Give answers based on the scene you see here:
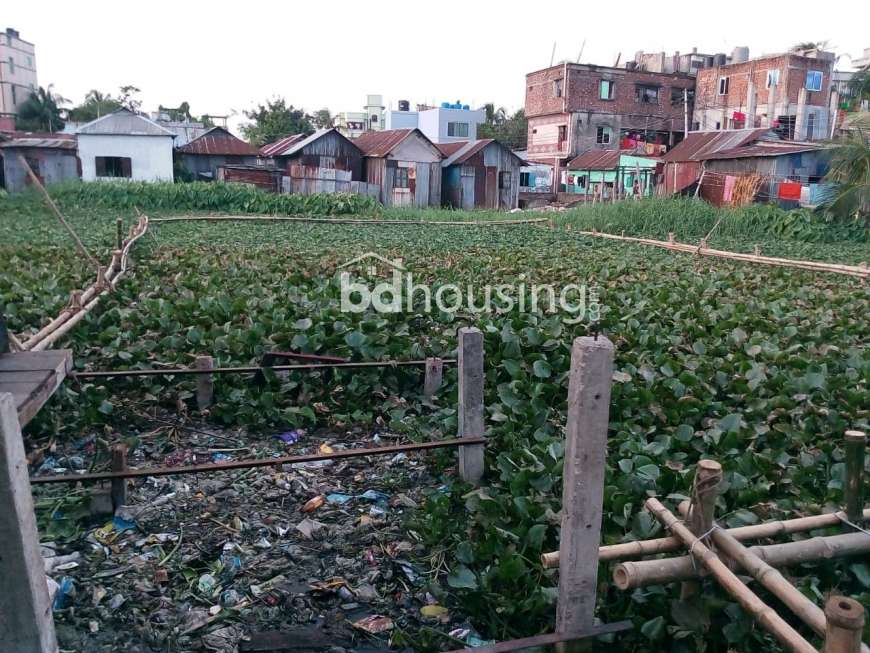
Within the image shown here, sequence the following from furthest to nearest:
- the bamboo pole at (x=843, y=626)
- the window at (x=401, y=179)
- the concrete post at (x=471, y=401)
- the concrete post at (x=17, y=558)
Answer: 1. the window at (x=401, y=179)
2. the concrete post at (x=471, y=401)
3. the concrete post at (x=17, y=558)
4. the bamboo pole at (x=843, y=626)

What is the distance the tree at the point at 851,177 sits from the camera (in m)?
16.3

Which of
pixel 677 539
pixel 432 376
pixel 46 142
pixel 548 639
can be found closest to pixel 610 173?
pixel 46 142

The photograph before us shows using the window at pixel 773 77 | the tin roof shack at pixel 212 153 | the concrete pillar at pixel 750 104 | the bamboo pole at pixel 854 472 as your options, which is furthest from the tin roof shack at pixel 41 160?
the window at pixel 773 77

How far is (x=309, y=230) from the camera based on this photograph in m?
16.2

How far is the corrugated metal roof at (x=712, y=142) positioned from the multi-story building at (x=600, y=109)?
Result: 723 cm

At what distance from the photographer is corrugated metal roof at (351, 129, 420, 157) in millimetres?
26969

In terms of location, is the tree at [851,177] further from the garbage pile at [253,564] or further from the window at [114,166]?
the window at [114,166]

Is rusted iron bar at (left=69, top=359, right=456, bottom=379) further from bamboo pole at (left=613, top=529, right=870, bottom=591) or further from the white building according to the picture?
the white building

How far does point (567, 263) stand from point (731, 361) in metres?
5.33

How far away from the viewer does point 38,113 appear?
131 ft

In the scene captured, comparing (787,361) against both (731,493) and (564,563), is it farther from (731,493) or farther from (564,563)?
(564,563)

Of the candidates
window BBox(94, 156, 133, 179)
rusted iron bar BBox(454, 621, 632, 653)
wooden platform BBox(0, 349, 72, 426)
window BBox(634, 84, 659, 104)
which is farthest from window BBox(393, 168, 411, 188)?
rusted iron bar BBox(454, 621, 632, 653)

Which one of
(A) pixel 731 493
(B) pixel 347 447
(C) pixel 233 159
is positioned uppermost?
(C) pixel 233 159

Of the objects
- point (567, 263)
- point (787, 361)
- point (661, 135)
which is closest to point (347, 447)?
point (787, 361)
